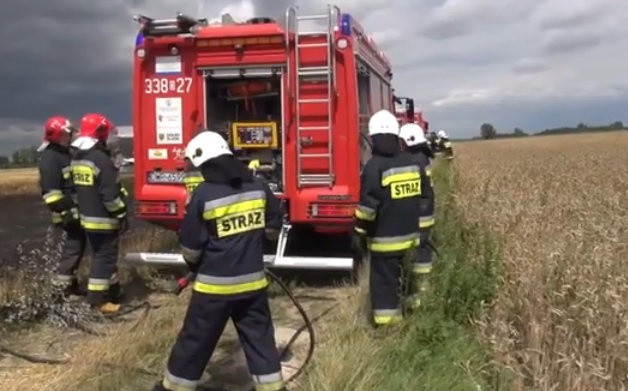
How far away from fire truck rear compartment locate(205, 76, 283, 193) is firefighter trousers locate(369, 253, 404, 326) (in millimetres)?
2336

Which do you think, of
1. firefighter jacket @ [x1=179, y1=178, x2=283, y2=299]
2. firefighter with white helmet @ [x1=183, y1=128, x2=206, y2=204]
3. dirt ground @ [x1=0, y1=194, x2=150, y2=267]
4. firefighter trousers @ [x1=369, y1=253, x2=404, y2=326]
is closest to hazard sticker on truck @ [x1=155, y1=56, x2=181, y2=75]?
firefighter with white helmet @ [x1=183, y1=128, x2=206, y2=204]

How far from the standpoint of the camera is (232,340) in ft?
18.3

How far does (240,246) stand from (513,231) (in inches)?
122

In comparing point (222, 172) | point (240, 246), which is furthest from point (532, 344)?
point (222, 172)

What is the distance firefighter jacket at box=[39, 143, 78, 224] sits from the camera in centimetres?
698

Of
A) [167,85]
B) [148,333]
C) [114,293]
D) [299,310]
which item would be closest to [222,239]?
[299,310]

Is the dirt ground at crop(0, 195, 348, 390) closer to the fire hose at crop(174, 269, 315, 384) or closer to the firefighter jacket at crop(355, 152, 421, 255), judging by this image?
the fire hose at crop(174, 269, 315, 384)

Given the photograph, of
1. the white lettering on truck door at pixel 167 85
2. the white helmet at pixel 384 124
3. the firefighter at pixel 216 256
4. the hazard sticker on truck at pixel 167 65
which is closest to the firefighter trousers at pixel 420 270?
the white helmet at pixel 384 124

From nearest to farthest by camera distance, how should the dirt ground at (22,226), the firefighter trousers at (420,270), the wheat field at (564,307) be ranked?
the wheat field at (564,307)
the firefighter trousers at (420,270)
the dirt ground at (22,226)

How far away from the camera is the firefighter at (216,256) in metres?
4.07

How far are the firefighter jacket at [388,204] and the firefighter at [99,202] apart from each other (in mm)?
2443

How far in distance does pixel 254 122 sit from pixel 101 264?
2443 millimetres

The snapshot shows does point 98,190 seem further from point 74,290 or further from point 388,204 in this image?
point 388,204

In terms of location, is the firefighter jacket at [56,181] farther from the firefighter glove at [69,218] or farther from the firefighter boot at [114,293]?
the firefighter boot at [114,293]
